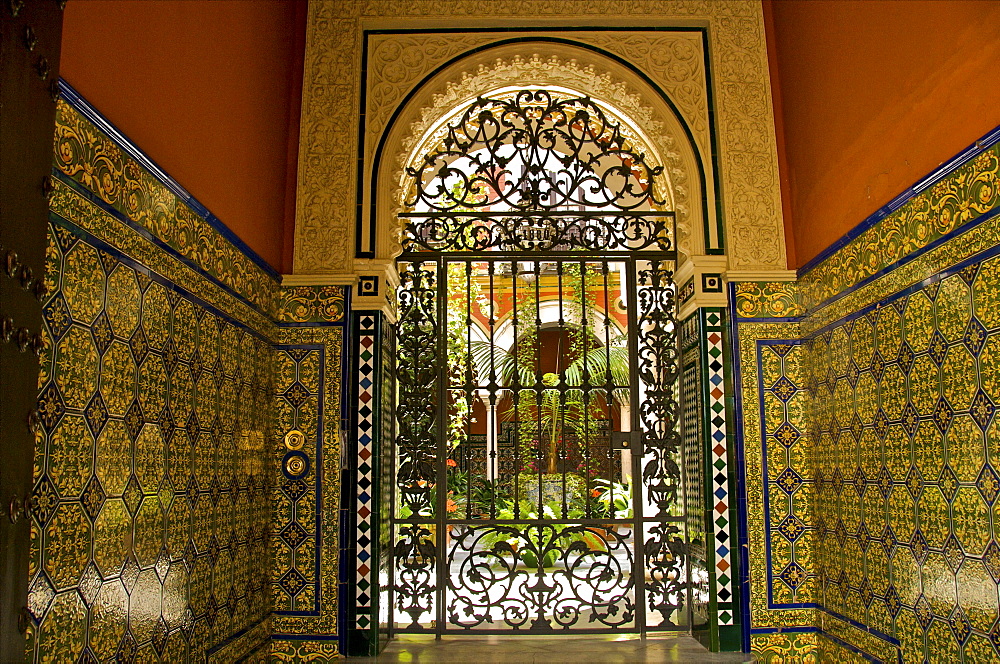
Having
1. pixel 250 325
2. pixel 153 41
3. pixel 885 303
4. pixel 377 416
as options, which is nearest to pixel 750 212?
pixel 885 303

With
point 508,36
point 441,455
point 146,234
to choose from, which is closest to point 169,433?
point 146,234

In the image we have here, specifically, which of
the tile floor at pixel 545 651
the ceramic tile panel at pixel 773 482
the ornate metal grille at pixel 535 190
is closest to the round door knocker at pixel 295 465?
the tile floor at pixel 545 651

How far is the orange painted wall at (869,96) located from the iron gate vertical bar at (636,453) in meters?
1.03

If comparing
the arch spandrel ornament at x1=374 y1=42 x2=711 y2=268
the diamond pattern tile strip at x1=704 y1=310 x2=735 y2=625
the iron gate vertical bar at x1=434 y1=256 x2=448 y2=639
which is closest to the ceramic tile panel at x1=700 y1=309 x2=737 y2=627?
the diamond pattern tile strip at x1=704 y1=310 x2=735 y2=625

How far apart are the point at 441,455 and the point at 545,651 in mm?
A: 1296

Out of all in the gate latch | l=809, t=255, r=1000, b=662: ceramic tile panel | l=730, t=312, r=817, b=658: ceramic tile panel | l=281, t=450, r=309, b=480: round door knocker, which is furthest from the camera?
the gate latch

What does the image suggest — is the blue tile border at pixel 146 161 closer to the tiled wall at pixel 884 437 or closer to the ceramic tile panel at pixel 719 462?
the ceramic tile panel at pixel 719 462

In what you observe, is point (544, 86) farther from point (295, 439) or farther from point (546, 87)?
point (295, 439)

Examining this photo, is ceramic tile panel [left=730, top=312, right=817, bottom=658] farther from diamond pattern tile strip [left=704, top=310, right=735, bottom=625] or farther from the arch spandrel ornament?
the arch spandrel ornament

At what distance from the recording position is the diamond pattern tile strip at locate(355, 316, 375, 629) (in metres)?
4.81

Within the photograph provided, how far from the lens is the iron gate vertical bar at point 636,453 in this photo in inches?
200

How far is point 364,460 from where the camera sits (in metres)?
4.93

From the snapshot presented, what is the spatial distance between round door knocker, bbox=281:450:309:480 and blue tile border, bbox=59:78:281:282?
112cm

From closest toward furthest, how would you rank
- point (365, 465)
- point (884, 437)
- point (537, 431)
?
point (884, 437), point (365, 465), point (537, 431)
